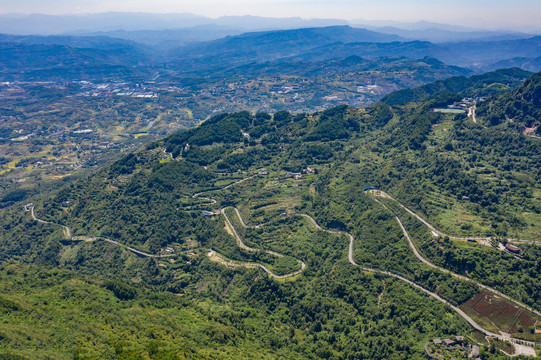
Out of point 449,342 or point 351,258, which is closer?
point 449,342

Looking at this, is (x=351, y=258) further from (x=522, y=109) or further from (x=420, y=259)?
(x=522, y=109)

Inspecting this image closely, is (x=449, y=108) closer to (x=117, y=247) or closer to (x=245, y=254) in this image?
(x=245, y=254)

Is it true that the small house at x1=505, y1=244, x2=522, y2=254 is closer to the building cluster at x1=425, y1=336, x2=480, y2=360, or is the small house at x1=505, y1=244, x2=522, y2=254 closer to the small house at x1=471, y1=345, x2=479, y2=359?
the building cluster at x1=425, y1=336, x2=480, y2=360

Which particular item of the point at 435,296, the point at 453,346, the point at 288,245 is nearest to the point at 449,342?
the point at 453,346

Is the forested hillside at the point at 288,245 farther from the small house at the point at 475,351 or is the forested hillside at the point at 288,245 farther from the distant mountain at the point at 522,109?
the small house at the point at 475,351

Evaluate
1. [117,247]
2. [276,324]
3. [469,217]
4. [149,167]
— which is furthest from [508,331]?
[149,167]

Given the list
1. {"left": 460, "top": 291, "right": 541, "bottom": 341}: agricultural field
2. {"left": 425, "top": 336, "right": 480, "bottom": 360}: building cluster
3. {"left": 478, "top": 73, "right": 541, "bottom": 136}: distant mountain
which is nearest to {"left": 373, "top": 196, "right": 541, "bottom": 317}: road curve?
{"left": 460, "top": 291, "right": 541, "bottom": 341}: agricultural field

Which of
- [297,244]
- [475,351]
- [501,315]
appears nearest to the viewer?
[475,351]

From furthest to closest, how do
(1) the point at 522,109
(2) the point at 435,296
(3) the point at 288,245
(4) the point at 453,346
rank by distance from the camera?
1. (1) the point at 522,109
2. (3) the point at 288,245
3. (2) the point at 435,296
4. (4) the point at 453,346
